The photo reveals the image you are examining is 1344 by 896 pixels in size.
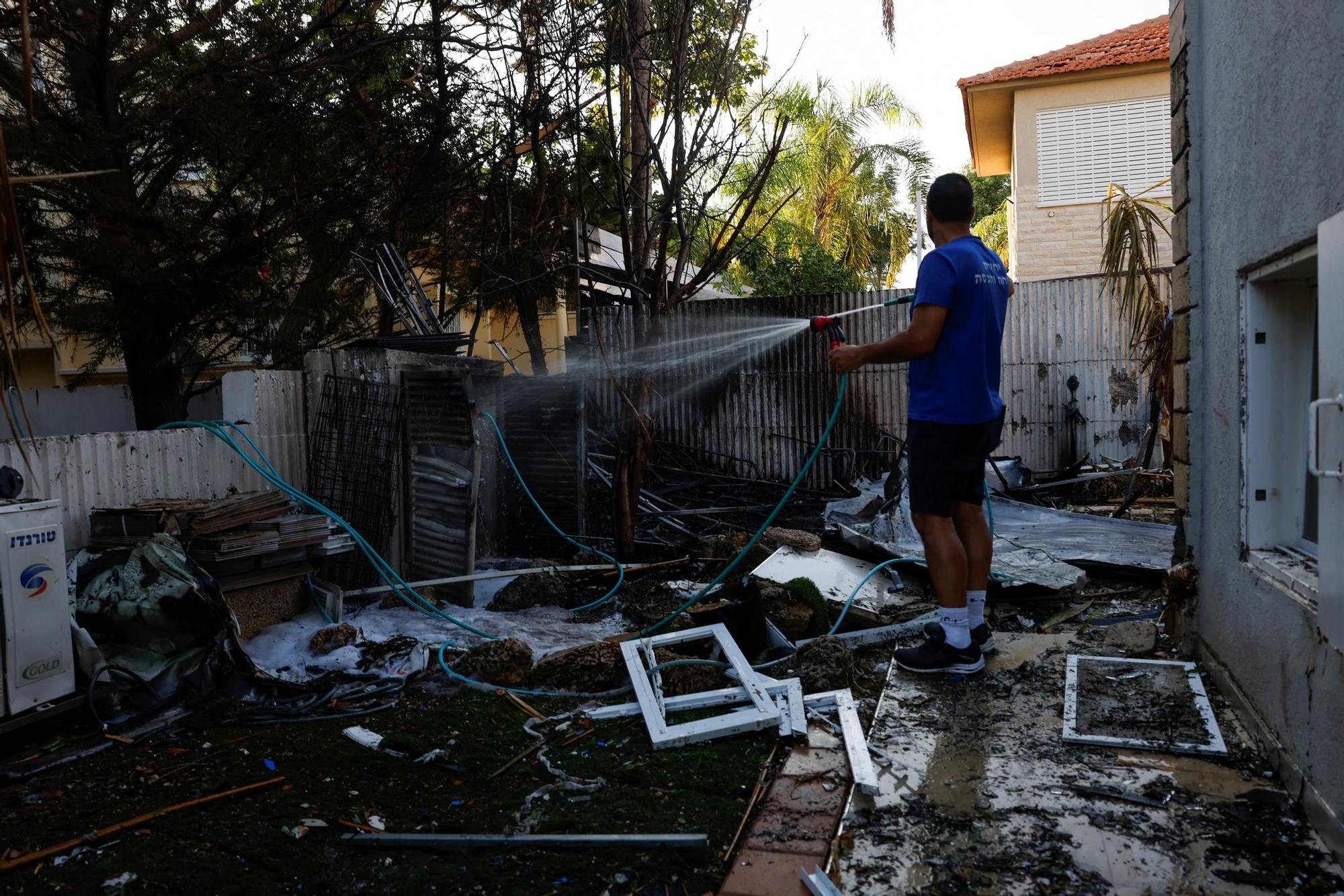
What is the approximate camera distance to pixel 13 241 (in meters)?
1.50

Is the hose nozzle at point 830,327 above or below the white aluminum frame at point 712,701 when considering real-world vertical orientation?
above

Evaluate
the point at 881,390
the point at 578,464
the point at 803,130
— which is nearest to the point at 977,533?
the point at 578,464

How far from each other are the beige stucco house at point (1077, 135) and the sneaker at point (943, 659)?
1334 cm

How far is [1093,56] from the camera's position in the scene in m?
15.9

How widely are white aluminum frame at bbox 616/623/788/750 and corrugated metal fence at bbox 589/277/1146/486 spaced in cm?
578

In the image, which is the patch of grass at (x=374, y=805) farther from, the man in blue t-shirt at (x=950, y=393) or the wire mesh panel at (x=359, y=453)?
the wire mesh panel at (x=359, y=453)

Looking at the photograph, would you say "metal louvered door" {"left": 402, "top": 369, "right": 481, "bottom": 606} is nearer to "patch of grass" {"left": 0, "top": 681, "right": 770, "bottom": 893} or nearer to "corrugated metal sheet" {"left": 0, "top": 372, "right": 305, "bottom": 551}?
"corrugated metal sheet" {"left": 0, "top": 372, "right": 305, "bottom": 551}

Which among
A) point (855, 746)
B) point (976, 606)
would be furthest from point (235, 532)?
point (976, 606)

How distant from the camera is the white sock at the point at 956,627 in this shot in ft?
12.9

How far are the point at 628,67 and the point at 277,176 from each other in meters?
3.07

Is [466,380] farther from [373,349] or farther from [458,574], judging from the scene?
[458,574]

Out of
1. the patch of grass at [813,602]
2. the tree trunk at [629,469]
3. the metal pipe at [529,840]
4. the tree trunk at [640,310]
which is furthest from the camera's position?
the tree trunk at [629,469]

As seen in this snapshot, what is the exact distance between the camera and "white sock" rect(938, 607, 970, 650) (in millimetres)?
3943

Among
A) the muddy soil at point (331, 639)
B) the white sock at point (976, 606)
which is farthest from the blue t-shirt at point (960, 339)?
the muddy soil at point (331, 639)
